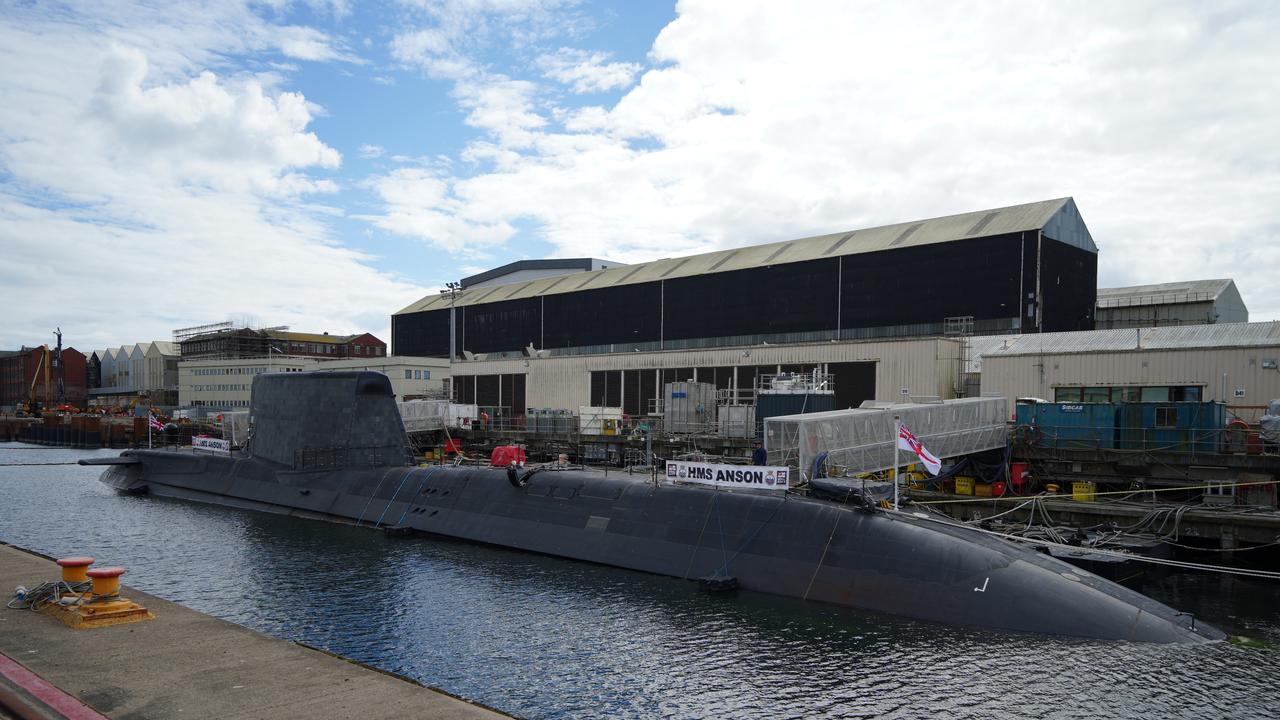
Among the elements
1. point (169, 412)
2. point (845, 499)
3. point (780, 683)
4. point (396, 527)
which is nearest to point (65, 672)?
point (780, 683)

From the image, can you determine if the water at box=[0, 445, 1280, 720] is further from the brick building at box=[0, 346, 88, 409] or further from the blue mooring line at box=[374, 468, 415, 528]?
the brick building at box=[0, 346, 88, 409]

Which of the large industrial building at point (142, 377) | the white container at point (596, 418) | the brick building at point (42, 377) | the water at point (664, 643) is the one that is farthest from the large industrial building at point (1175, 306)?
the brick building at point (42, 377)

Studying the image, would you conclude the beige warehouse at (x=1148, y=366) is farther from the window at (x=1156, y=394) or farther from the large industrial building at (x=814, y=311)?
the large industrial building at (x=814, y=311)

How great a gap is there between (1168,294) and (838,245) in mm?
25133

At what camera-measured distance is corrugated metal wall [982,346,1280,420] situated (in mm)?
32344

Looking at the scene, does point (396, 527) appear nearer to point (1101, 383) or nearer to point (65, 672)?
point (65, 672)

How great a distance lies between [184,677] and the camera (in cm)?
1104

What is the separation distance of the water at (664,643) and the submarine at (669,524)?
50 cm

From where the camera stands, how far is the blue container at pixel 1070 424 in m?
31.2

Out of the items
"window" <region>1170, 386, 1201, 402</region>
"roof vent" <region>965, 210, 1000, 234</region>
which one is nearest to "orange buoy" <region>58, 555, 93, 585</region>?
"window" <region>1170, 386, 1201, 402</region>

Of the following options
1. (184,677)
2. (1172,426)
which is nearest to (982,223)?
(1172,426)

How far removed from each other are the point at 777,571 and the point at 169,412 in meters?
104

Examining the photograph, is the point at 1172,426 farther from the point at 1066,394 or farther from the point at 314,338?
the point at 314,338

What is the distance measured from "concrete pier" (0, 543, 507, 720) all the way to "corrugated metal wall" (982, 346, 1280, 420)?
33.3 m
